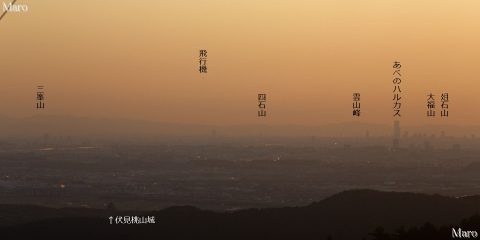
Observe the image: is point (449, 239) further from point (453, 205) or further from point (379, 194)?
point (379, 194)

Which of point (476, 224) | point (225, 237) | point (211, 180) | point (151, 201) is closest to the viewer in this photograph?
point (476, 224)

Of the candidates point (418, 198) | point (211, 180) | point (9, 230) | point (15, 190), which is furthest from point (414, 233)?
point (211, 180)

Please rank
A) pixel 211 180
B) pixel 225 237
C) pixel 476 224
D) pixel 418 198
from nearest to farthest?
pixel 476 224, pixel 225 237, pixel 418 198, pixel 211 180

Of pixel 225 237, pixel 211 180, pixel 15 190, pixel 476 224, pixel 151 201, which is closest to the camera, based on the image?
pixel 476 224

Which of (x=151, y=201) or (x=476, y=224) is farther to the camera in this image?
(x=151, y=201)

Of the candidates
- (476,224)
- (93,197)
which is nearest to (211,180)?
(93,197)

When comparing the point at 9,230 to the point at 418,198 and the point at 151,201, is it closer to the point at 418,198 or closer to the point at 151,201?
the point at 418,198
